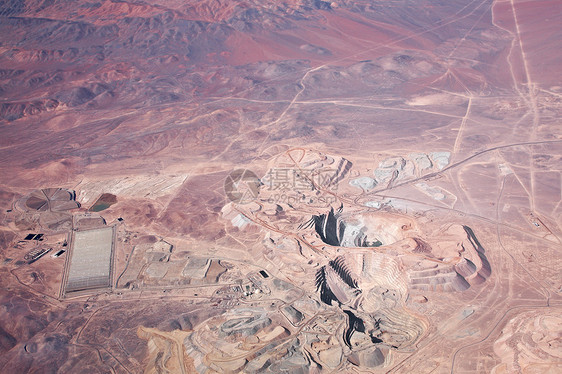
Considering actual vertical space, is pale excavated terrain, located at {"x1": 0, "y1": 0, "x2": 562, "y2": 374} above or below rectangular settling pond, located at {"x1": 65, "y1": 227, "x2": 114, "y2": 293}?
above

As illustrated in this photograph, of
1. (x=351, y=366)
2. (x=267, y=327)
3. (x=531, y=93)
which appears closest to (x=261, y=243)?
(x=267, y=327)

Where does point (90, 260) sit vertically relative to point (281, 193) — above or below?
below

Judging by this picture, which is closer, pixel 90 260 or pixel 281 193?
pixel 90 260

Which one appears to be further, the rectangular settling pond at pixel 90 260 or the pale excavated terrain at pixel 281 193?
the rectangular settling pond at pixel 90 260

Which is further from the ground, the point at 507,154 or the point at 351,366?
the point at 507,154

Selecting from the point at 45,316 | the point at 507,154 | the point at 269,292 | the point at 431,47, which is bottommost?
the point at 45,316

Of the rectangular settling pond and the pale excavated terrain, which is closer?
the pale excavated terrain

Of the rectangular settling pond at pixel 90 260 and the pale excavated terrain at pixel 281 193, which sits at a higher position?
the pale excavated terrain at pixel 281 193

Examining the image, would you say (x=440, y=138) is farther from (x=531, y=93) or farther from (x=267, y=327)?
(x=267, y=327)
